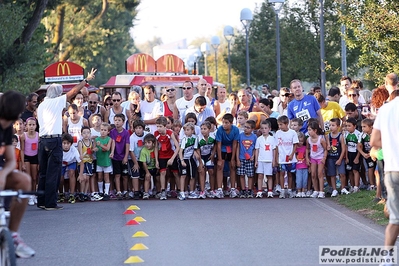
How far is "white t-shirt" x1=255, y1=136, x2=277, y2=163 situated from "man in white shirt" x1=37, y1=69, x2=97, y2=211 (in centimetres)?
352

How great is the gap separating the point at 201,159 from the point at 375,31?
13.0 feet

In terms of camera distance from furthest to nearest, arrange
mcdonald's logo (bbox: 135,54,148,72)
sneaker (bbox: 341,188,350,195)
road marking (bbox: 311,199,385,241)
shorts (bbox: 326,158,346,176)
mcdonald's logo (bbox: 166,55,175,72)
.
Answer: mcdonald's logo (bbox: 166,55,175,72) < mcdonald's logo (bbox: 135,54,148,72) < shorts (bbox: 326,158,346,176) < sneaker (bbox: 341,188,350,195) < road marking (bbox: 311,199,385,241)

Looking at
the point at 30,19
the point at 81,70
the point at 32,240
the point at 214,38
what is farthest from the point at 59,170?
the point at 214,38

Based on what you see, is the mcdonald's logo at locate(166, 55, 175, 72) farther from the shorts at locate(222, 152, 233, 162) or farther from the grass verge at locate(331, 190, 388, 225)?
the grass verge at locate(331, 190, 388, 225)

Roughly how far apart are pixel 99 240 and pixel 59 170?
392 cm

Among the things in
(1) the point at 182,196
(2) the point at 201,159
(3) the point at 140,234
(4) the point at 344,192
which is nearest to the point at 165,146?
(2) the point at 201,159

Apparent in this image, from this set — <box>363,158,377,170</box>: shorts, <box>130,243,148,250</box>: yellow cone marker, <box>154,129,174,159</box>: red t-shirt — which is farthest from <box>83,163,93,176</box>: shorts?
<box>130,243,148,250</box>: yellow cone marker

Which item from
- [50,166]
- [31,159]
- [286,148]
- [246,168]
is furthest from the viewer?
[246,168]

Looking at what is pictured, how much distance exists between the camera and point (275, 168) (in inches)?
663

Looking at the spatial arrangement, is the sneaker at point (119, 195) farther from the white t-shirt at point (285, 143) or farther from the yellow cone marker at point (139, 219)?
the yellow cone marker at point (139, 219)

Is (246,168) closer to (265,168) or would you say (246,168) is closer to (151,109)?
(265,168)

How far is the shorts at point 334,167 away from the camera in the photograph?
54.0ft

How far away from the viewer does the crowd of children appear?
16.5 metres

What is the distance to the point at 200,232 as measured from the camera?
11.9 m
